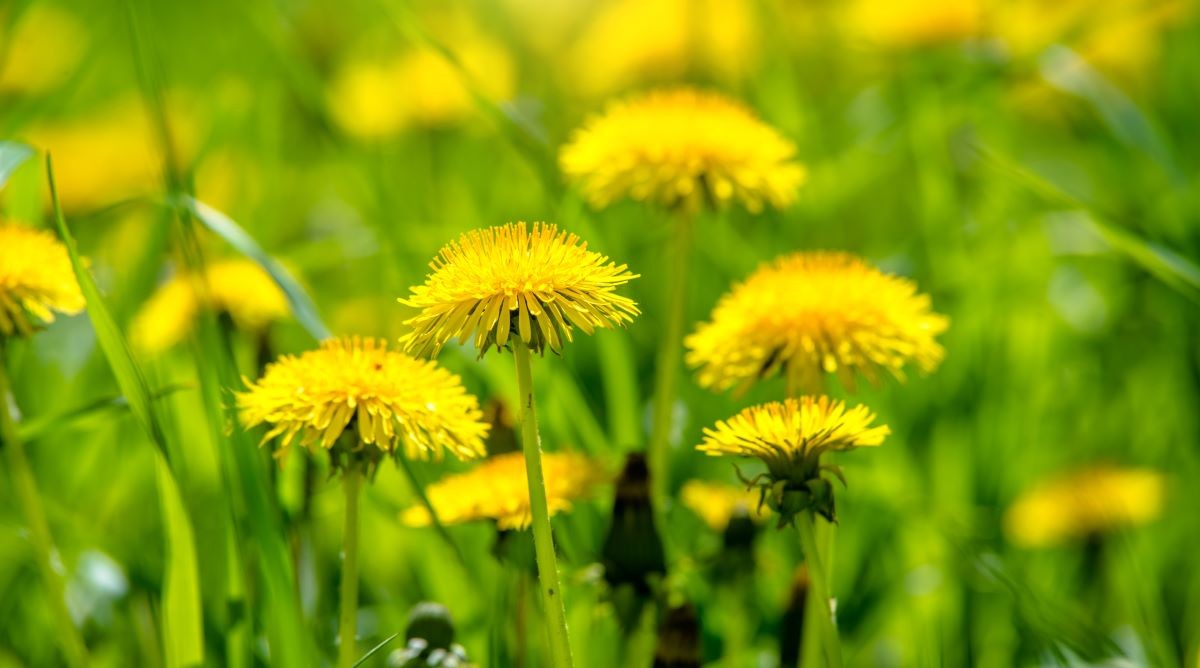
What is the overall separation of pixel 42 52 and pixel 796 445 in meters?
3.89

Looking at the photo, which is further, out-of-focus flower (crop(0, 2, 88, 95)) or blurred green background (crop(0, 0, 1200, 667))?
out-of-focus flower (crop(0, 2, 88, 95))

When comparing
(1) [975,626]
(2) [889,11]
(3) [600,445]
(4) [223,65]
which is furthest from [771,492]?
(4) [223,65]

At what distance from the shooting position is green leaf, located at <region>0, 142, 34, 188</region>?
58.4 inches

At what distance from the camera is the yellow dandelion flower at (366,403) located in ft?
3.91

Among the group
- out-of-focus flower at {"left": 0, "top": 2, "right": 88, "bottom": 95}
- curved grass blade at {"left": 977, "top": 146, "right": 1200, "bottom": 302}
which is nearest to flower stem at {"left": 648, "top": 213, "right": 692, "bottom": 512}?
Result: curved grass blade at {"left": 977, "top": 146, "right": 1200, "bottom": 302}

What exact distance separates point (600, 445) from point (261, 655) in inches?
24.9

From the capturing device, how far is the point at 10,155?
A: 153 centimetres

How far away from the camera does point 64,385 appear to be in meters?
2.45

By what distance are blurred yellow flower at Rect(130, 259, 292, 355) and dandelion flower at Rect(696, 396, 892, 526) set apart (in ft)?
3.73

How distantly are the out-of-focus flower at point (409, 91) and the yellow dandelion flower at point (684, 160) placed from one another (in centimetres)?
148

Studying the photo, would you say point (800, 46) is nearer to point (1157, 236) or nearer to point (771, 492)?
point (1157, 236)

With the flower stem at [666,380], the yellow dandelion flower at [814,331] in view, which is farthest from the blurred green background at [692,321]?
the yellow dandelion flower at [814,331]

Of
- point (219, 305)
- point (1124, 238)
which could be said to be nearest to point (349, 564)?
point (219, 305)

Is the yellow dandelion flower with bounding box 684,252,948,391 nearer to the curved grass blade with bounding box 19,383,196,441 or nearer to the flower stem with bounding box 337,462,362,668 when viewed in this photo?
the flower stem with bounding box 337,462,362,668
